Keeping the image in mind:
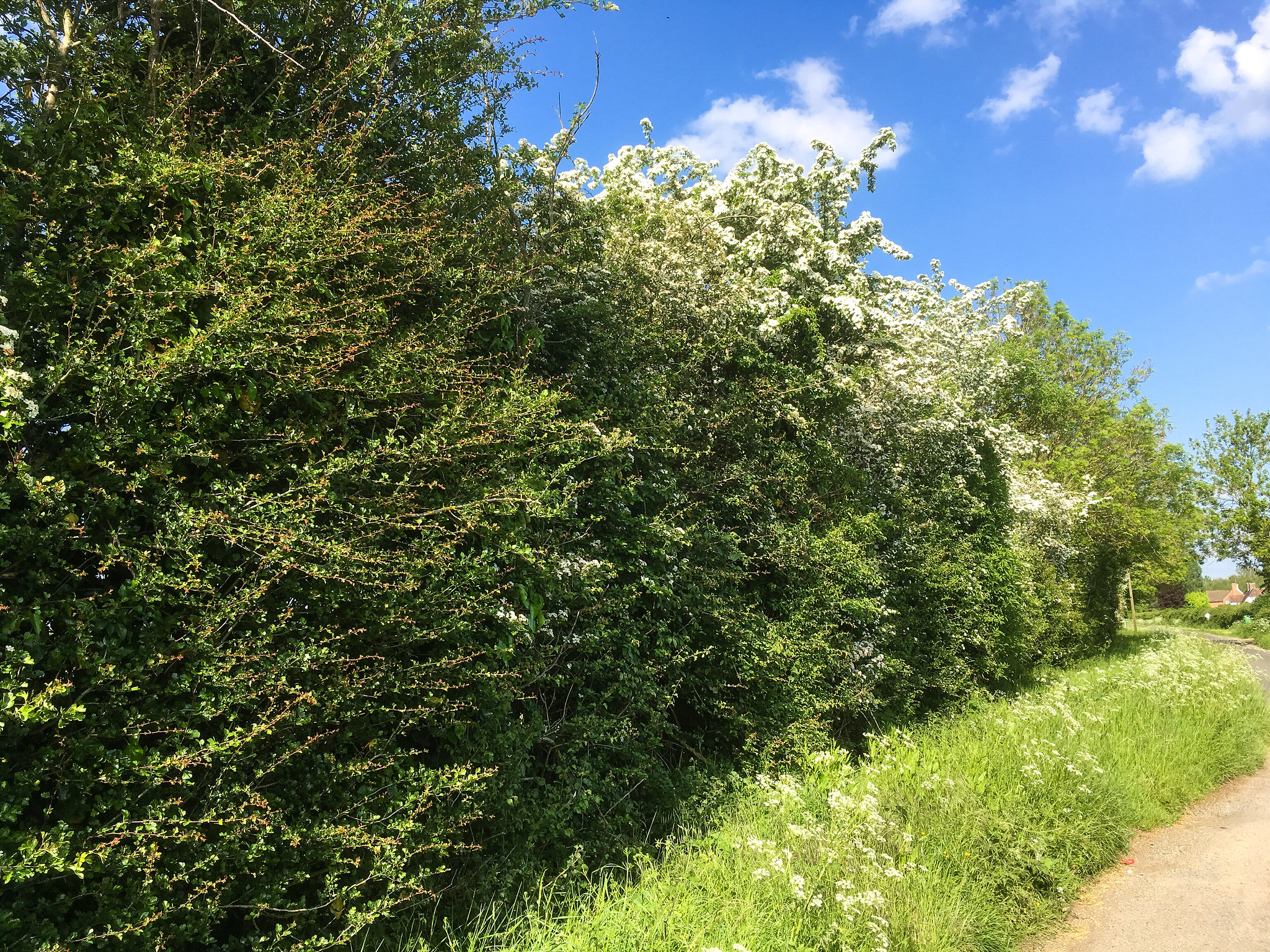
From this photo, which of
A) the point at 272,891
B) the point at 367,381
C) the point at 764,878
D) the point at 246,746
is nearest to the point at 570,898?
the point at 764,878

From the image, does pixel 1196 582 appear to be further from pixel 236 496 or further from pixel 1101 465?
pixel 236 496

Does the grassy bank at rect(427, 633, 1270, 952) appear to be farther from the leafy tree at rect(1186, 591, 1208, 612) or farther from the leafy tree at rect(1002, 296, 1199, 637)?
the leafy tree at rect(1186, 591, 1208, 612)

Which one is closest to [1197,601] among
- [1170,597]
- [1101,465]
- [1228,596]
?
[1170,597]

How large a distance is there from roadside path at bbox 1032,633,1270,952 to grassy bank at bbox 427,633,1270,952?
0.18 meters

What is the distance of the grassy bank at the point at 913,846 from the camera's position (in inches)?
155

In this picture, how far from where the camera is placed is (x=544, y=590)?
4758 millimetres

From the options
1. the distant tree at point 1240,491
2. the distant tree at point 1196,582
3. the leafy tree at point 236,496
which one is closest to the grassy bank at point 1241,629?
the distant tree at point 1240,491

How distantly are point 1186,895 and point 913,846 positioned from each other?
243 cm

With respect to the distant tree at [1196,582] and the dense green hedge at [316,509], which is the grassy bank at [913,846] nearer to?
the dense green hedge at [316,509]

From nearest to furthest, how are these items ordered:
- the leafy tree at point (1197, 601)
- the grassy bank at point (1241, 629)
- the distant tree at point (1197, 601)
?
the grassy bank at point (1241, 629) → the leafy tree at point (1197, 601) → the distant tree at point (1197, 601)

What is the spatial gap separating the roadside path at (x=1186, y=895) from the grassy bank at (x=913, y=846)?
18 centimetres

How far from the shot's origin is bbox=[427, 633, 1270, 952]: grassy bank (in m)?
3.94

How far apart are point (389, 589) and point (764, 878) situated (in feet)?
9.69

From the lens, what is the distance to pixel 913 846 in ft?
16.6
